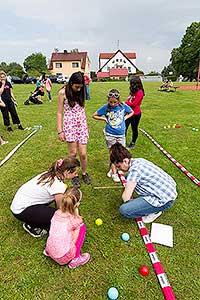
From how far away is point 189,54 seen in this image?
50938mm

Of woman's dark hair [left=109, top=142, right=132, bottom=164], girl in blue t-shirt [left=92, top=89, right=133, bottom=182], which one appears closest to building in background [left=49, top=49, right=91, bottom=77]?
girl in blue t-shirt [left=92, top=89, right=133, bottom=182]

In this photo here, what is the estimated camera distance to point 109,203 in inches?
147

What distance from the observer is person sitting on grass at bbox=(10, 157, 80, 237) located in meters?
2.79

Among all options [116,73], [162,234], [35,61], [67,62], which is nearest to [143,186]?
[162,234]

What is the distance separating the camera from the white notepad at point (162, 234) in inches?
115

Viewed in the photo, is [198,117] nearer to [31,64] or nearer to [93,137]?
[93,137]

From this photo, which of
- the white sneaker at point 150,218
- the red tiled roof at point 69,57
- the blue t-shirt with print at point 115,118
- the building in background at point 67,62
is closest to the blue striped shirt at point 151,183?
the white sneaker at point 150,218

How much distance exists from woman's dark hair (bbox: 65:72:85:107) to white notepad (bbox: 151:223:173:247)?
6.77 feet

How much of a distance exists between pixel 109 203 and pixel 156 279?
143 cm

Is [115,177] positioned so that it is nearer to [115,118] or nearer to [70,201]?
[115,118]

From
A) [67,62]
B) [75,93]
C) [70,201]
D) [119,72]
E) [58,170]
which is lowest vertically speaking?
[70,201]

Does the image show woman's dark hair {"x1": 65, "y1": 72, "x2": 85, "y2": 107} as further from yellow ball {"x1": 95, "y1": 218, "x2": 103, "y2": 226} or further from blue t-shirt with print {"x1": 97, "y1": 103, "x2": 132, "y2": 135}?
yellow ball {"x1": 95, "y1": 218, "x2": 103, "y2": 226}

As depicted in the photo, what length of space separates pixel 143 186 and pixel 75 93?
5.55 ft

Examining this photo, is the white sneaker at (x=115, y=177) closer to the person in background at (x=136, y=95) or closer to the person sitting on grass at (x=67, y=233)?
the person sitting on grass at (x=67, y=233)
